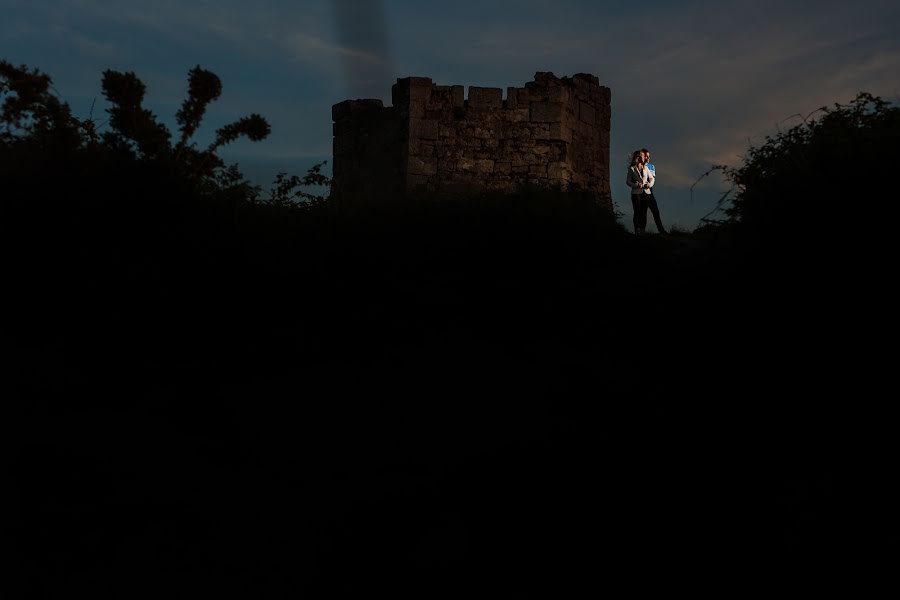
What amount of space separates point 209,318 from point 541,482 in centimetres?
303

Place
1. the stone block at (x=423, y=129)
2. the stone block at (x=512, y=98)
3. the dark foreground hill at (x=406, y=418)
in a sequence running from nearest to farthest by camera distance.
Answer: the dark foreground hill at (x=406, y=418) < the stone block at (x=423, y=129) < the stone block at (x=512, y=98)

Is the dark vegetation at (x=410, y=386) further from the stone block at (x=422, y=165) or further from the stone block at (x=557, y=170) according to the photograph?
the stone block at (x=557, y=170)

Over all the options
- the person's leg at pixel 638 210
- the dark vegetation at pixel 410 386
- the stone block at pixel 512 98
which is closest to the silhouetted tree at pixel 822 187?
the dark vegetation at pixel 410 386

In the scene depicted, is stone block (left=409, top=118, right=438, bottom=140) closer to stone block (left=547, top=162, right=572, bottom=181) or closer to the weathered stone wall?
A: the weathered stone wall

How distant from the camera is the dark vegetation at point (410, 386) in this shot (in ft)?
12.9

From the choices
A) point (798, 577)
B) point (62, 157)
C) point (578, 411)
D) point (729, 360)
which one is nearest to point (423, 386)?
point (578, 411)

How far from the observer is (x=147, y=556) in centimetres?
400

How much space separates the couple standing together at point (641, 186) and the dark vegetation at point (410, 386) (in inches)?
187

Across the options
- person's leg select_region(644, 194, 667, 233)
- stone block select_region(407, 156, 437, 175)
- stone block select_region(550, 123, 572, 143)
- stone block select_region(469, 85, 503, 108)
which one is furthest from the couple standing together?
stone block select_region(407, 156, 437, 175)

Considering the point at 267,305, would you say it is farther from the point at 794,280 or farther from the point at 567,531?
the point at 794,280

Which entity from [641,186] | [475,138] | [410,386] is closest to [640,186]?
[641,186]

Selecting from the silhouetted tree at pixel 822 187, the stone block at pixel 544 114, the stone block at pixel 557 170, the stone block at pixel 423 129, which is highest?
the stone block at pixel 544 114

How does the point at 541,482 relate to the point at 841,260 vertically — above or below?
below

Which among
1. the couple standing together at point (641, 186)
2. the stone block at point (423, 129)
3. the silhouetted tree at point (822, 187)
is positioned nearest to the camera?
the silhouetted tree at point (822, 187)
